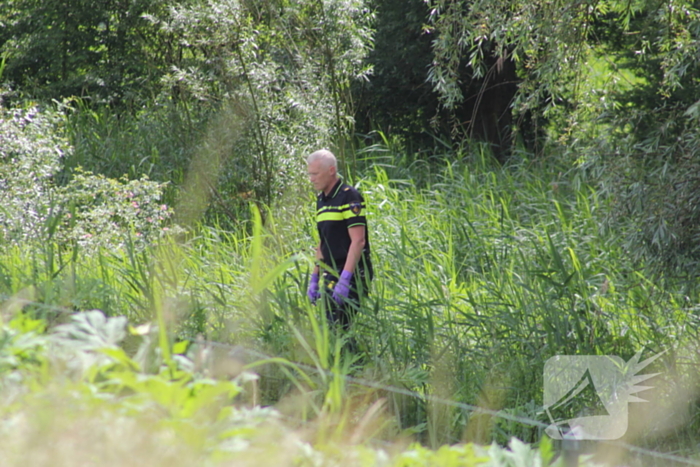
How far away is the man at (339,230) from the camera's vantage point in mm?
4914

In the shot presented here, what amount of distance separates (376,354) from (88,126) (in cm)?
927

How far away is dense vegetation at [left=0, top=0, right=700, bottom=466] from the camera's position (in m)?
1.69

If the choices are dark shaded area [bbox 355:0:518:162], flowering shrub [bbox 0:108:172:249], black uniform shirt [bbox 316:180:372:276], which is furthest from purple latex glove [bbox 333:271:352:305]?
dark shaded area [bbox 355:0:518:162]

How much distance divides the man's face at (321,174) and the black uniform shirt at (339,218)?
7cm

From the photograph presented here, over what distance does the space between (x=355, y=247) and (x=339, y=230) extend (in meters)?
0.22

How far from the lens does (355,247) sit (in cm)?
493

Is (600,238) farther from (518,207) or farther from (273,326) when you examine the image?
(273,326)

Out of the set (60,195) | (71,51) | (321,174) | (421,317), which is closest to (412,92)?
(71,51)

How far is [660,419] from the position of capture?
461 cm

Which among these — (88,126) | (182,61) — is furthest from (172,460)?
(88,126)

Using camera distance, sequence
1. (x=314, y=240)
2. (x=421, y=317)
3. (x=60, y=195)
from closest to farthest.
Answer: (x=421, y=317), (x=60, y=195), (x=314, y=240)

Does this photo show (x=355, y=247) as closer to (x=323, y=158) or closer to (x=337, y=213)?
(x=337, y=213)

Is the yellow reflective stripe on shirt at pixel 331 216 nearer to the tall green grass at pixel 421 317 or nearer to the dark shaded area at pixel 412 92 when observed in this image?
the tall green grass at pixel 421 317

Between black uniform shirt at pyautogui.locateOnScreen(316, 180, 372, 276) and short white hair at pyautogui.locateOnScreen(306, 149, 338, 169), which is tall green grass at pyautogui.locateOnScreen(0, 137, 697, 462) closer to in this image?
black uniform shirt at pyautogui.locateOnScreen(316, 180, 372, 276)
